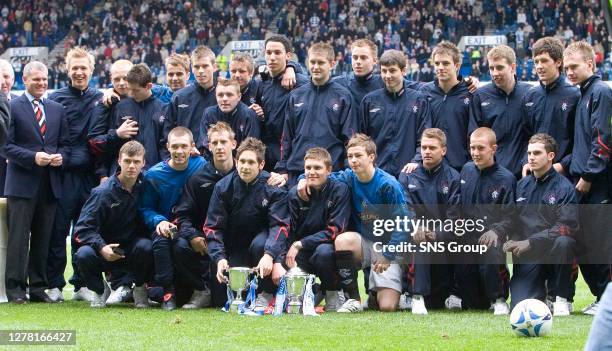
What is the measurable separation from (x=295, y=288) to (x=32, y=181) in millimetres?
2946

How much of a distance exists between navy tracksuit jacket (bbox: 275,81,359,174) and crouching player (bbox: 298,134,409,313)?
659mm

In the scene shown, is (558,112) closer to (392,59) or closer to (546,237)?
(546,237)

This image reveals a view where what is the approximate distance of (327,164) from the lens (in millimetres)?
8852

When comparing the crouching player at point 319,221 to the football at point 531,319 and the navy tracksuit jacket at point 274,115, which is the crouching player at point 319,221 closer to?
the navy tracksuit jacket at point 274,115

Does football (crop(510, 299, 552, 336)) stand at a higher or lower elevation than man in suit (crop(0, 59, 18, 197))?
lower

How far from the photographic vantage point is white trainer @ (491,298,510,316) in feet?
28.1

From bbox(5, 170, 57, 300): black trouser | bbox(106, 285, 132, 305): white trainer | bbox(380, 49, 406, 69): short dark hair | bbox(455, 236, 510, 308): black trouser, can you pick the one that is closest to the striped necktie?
bbox(5, 170, 57, 300): black trouser

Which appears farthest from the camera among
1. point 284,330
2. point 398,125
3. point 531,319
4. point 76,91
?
point 76,91

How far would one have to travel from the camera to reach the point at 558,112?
9055mm

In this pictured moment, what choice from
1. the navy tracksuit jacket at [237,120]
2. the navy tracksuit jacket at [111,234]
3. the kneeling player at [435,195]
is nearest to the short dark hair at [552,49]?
the kneeling player at [435,195]

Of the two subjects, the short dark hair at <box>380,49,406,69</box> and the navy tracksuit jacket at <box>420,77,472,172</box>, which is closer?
the short dark hair at <box>380,49,406,69</box>

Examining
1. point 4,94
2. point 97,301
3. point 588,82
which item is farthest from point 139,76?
point 4,94

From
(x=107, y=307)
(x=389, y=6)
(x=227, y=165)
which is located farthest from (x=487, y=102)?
(x=389, y=6)

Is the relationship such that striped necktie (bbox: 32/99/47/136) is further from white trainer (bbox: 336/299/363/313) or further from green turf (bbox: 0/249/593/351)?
white trainer (bbox: 336/299/363/313)
